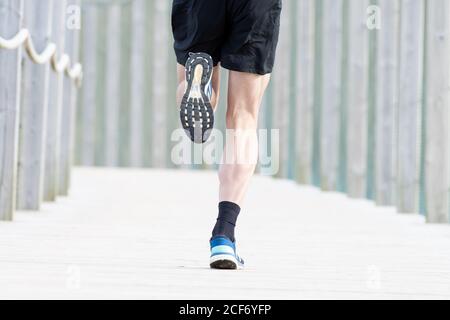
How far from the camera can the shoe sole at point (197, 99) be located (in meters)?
3.40

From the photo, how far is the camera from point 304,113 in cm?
995

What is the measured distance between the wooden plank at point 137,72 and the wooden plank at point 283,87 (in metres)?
1.99

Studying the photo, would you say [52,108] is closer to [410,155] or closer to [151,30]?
[410,155]

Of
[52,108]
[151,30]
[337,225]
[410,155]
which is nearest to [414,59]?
[410,155]

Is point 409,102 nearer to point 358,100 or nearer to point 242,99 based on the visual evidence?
point 358,100

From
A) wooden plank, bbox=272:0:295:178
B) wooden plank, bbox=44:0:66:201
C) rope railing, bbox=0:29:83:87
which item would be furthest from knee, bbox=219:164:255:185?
wooden plank, bbox=272:0:295:178

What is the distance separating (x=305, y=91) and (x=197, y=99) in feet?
21.5

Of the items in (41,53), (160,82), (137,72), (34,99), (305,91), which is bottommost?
(34,99)

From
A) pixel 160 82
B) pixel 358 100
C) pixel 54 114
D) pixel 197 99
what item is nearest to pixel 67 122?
pixel 54 114

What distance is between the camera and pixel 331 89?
8.95 m

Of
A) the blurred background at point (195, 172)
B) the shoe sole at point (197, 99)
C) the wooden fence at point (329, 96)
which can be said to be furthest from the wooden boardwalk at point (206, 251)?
the shoe sole at point (197, 99)

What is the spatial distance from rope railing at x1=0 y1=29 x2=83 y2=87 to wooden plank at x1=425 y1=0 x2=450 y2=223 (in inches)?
77.8

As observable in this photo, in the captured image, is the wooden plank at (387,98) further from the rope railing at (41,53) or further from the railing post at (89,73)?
the railing post at (89,73)

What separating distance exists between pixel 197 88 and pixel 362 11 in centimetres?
476
